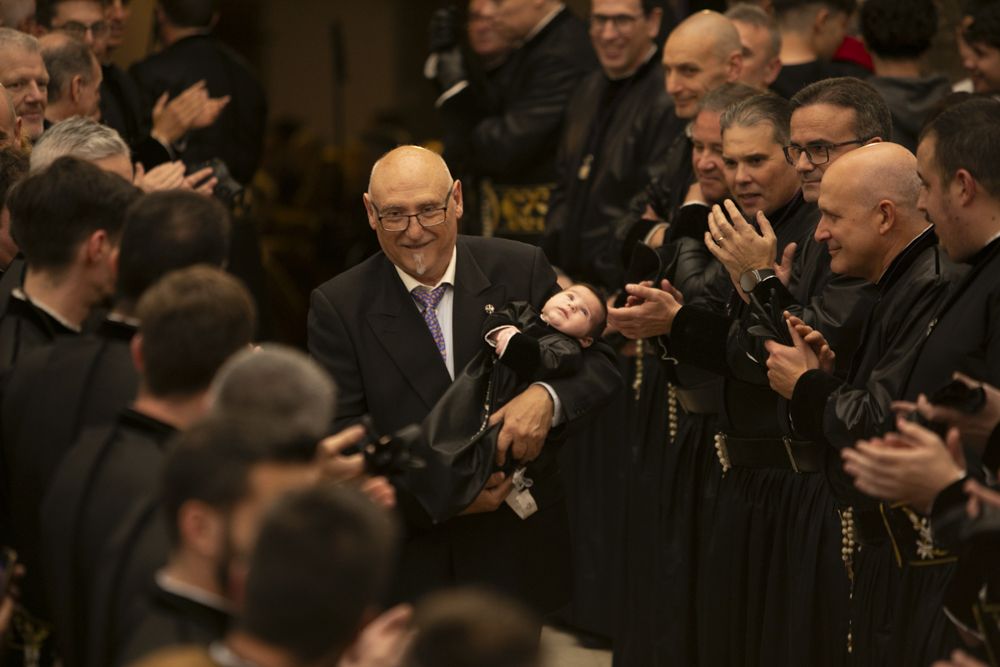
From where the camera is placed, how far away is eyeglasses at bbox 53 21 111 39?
22.1 ft

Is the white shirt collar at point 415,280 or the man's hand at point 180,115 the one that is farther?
the man's hand at point 180,115

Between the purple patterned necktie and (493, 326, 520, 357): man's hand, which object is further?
the purple patterned necktie

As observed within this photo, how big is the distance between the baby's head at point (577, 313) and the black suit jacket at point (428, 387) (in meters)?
0.08

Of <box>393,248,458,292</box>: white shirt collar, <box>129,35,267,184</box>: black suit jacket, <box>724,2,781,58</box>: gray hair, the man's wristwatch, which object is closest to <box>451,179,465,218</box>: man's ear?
<box>393,248,458,292</box>: white shirt collar

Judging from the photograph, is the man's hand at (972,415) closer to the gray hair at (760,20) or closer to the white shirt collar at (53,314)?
the white shirt collar at (53,314)

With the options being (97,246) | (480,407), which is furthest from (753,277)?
(97,246)

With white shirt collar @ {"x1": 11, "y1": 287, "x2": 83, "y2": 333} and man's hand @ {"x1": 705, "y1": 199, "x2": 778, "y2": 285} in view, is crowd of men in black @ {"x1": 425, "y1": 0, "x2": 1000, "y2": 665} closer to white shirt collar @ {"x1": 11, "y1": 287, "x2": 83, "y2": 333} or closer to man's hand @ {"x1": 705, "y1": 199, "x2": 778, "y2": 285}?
man's hand @ {"x1": 705, "y1": 199, "x2": 778, "y2": 285}

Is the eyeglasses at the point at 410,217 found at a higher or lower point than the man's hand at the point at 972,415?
higher

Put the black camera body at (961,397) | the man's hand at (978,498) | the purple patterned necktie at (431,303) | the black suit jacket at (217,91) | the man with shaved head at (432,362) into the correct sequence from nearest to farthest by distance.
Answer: the man's hand at (978,498)
the black camera body at (961,397)
the man with shaved head at (432,362)
the purple patterned necktie at (431,303)
the black suit jacket at (217,91)

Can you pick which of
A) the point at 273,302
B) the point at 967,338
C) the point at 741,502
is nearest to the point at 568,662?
the point at 741,502

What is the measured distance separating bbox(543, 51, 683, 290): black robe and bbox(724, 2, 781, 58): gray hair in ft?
1.27

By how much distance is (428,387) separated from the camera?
436 centimetres

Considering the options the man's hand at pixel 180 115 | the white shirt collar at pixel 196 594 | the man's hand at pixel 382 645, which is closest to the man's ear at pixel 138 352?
the white shirt collar at pixel 196 594

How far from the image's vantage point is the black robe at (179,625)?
267 cm
